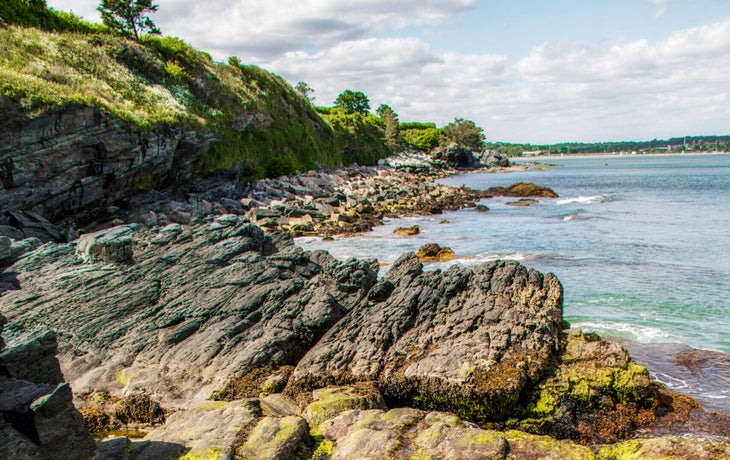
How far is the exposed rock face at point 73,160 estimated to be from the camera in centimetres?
2680

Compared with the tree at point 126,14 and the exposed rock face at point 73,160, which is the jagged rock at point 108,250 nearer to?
the exposed rock face at point 73,160

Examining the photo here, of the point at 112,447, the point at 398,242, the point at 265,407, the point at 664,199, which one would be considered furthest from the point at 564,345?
the point at 664,199

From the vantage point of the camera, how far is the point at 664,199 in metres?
59.0

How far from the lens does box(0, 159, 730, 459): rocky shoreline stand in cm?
862

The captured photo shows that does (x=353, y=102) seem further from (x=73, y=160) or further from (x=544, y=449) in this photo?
(x=544, y=449)

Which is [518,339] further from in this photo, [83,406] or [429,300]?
[83,406]

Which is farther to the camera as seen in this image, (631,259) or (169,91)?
(169,91)

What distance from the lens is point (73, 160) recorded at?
96.0 ft

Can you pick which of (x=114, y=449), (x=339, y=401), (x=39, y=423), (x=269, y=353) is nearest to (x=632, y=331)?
(x=339, y=401)

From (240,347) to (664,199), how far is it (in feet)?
197

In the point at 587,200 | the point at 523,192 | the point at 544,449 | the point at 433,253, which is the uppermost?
the point at 523,192

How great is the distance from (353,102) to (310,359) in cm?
12689

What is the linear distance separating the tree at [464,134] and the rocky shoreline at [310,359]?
133m

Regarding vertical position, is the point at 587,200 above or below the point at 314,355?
below
